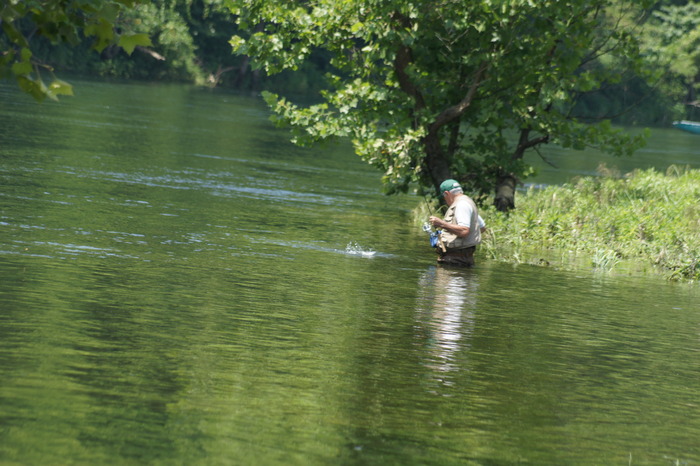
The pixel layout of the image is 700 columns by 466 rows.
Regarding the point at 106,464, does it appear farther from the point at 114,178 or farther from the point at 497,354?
the point at 114,178

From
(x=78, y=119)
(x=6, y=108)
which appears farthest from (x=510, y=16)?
(x=6, y=108)

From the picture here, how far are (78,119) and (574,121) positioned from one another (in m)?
19.5

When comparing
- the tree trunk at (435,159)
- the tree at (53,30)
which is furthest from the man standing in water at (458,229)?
the tree at (53,30)

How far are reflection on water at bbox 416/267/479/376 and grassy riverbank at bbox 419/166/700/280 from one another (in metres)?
2.32

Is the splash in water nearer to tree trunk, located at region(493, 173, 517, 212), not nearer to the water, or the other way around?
the water

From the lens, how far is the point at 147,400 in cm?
634

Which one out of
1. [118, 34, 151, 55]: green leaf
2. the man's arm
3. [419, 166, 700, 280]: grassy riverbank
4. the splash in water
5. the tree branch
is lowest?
the splash in water

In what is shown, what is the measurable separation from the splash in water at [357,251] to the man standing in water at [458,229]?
0.95m

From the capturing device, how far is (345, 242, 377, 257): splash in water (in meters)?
14.8

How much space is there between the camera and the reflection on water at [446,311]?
27.9ft

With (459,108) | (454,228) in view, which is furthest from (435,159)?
(454,228)

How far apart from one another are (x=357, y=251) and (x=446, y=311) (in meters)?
4.36

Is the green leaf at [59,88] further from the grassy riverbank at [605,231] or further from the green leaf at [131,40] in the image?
the grassy riverbank at [605,231]

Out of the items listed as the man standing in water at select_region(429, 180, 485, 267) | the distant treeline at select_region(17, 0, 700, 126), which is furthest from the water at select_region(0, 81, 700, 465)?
the distant treeline at select_region(17, 0, 700, 126)
